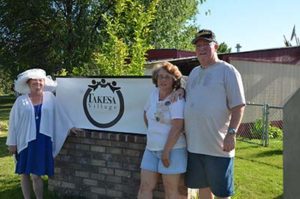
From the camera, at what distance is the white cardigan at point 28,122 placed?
5629mm

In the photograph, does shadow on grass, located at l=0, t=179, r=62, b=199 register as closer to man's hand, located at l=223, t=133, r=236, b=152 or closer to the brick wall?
the brick wall

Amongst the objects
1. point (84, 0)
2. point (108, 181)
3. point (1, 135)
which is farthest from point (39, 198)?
point (84, 0)

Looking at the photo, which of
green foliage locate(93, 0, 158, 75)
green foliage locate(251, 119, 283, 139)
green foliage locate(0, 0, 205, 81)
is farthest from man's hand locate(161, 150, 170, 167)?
green foliage locate(0, 0, 205, 81)

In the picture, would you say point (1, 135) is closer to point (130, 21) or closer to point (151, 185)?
point (130, 21)

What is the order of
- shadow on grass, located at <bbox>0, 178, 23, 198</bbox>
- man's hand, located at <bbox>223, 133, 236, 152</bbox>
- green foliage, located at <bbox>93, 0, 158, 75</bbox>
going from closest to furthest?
man's hand, located at <bbox>223, 133, 236, 152</bbox>
shadow on grass, located at <bbox>0, 178, 23, 198</bbox>
green foliage, located at <bbox>93, 0, 158, 75</bbox>

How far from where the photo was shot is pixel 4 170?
8.23m

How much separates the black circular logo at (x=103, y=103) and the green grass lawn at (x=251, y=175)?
134 centimetres

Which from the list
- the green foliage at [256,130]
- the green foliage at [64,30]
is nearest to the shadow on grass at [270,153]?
the green foliage at [256,130]

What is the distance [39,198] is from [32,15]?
572 inches

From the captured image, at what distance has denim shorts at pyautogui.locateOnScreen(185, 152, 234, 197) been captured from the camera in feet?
13.8

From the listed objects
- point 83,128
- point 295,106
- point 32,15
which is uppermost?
point 32,15

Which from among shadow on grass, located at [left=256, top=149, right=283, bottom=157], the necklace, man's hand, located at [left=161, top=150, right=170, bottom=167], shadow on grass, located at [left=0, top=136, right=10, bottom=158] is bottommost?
shadow on grass, located at [left=256, top=149, right=283, bottom=157]

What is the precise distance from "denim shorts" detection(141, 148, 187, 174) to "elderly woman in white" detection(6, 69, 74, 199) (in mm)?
1619

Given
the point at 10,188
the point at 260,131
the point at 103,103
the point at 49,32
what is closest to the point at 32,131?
the point at 103,103
